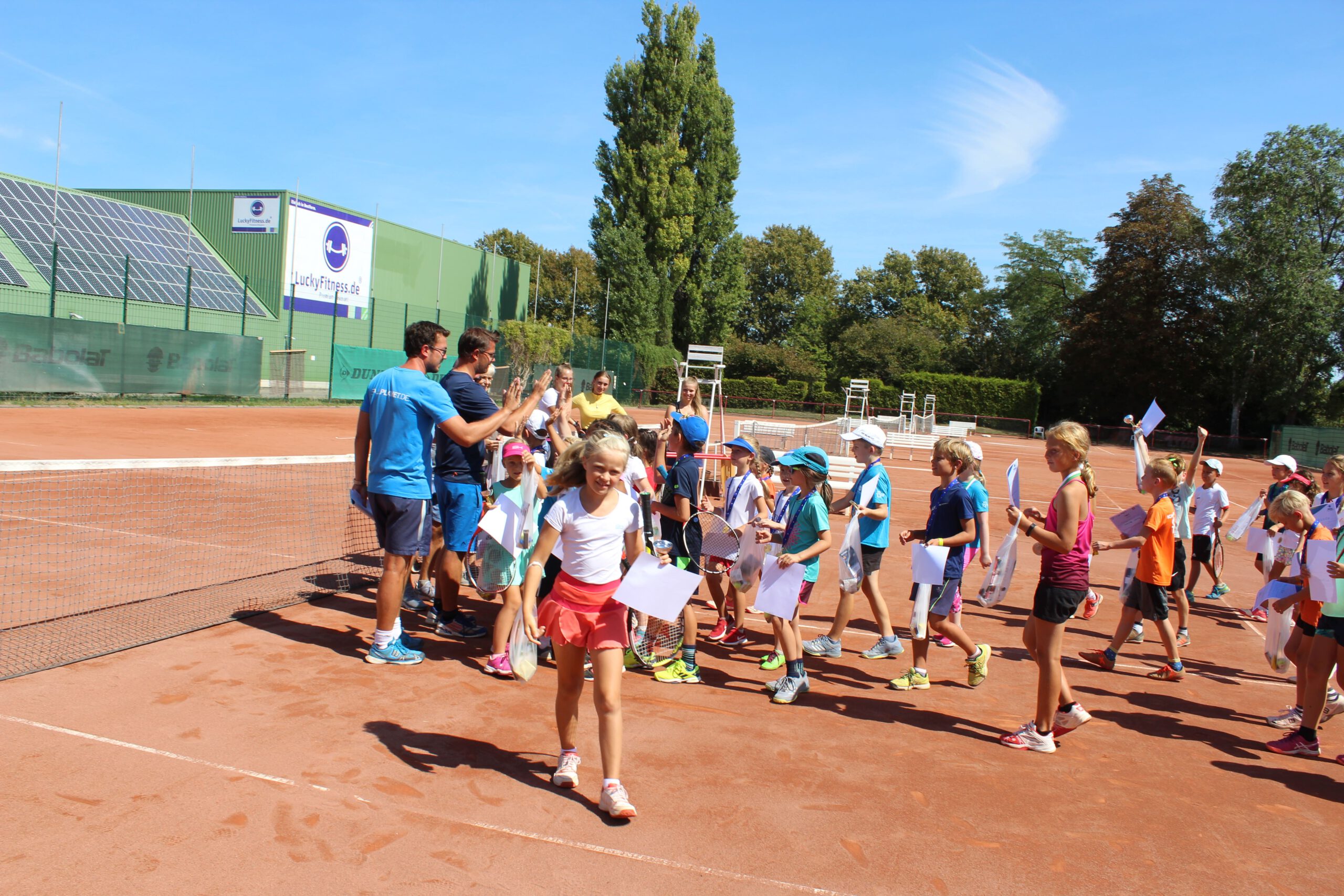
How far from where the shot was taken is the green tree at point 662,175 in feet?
165

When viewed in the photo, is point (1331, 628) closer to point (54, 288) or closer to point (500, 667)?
point (500, 667)

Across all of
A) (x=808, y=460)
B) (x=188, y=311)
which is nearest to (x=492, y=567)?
(x=808, y=460)

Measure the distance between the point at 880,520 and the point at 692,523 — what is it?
139 cm

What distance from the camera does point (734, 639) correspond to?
6.65m

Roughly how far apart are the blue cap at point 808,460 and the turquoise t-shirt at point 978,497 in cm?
108

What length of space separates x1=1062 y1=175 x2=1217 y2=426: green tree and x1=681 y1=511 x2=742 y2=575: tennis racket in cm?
5254

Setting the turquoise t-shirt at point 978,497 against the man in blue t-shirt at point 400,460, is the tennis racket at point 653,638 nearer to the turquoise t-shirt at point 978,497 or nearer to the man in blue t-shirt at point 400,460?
the man in blue t-shirt at point 400,460

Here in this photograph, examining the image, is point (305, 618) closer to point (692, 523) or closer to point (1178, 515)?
point (692, 523)

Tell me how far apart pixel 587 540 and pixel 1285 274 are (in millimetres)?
55735

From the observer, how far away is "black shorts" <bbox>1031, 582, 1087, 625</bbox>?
475cm

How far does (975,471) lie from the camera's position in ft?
20.7

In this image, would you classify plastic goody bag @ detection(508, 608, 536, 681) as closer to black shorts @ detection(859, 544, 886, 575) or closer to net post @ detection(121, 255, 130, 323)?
black shorts @ detection(859, 544, 886, 575)

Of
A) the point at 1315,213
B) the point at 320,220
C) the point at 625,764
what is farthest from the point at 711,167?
the point at 625,764

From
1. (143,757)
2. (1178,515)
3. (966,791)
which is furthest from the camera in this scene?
(1178,515)
